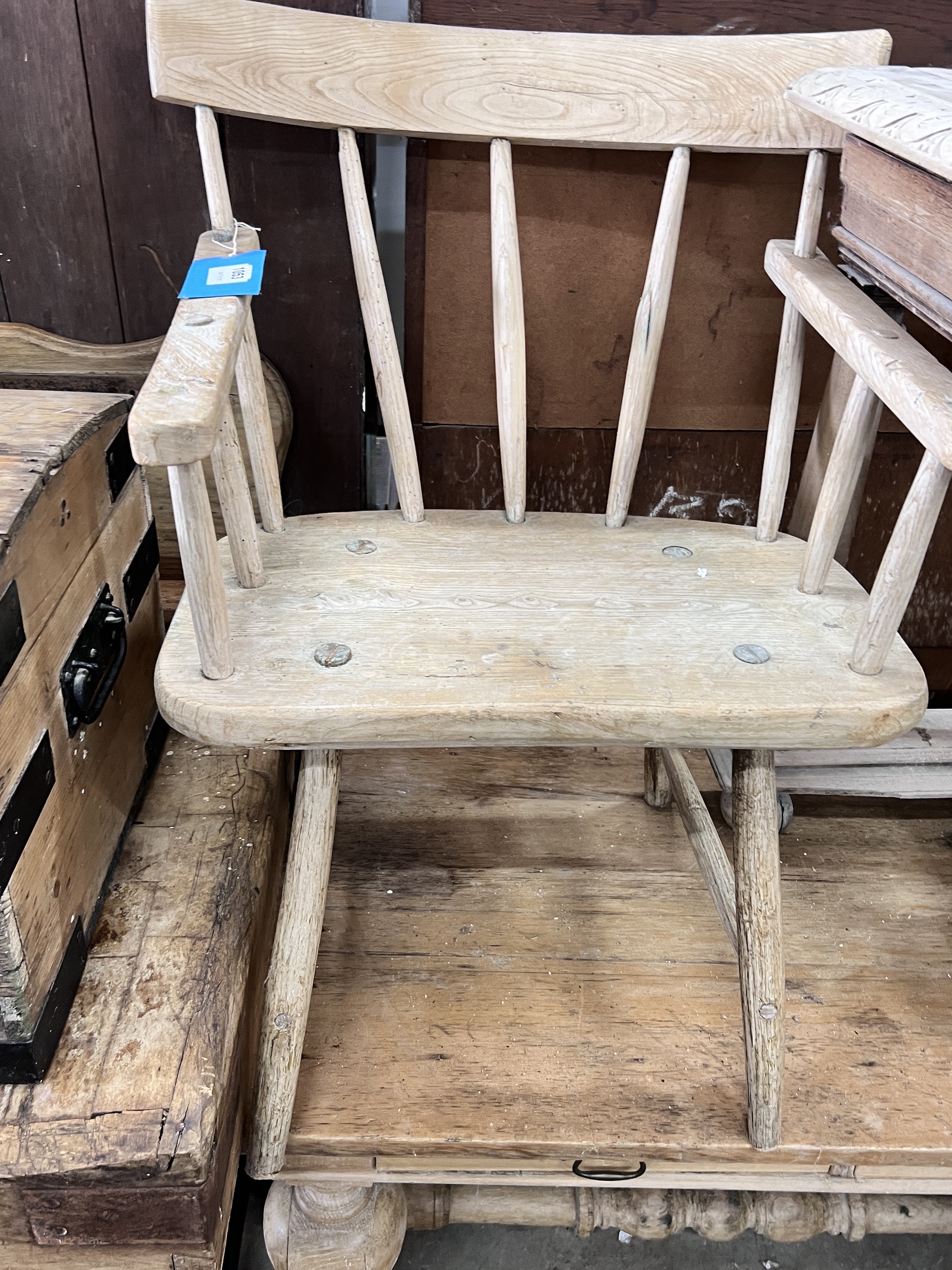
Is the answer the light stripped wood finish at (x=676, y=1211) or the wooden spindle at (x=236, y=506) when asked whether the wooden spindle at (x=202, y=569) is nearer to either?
the wooden spindle at (x=236, y=506)

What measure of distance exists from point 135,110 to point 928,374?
0.75 meters

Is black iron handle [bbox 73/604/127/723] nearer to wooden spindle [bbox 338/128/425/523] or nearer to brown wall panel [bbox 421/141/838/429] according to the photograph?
wooden spindle [bbox 338/128/425/523]

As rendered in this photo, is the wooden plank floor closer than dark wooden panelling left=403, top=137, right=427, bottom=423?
Yes

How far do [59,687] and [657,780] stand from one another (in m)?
0.60

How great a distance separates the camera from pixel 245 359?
2.48 feet

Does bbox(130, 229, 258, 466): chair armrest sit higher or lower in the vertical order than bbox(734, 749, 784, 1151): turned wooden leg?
higher

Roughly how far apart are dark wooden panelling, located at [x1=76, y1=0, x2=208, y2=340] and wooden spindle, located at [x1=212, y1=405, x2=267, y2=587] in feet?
1.16

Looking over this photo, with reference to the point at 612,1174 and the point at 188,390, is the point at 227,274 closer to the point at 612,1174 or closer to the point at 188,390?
the point at 188,390

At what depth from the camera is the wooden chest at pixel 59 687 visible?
582mm

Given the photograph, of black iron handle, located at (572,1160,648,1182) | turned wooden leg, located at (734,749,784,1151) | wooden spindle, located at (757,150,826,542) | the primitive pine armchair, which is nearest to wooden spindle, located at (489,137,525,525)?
the primitive pine armchair

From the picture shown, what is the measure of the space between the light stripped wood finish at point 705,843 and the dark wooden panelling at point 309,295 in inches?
19.0

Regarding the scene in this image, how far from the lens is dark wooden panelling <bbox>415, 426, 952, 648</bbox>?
3.53ft

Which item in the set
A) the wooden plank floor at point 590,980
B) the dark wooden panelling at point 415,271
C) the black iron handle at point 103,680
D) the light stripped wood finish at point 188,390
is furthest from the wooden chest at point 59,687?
the dark wooden panelling at point 415,271

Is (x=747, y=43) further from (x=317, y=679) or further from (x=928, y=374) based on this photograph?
(x=317, y=679)
